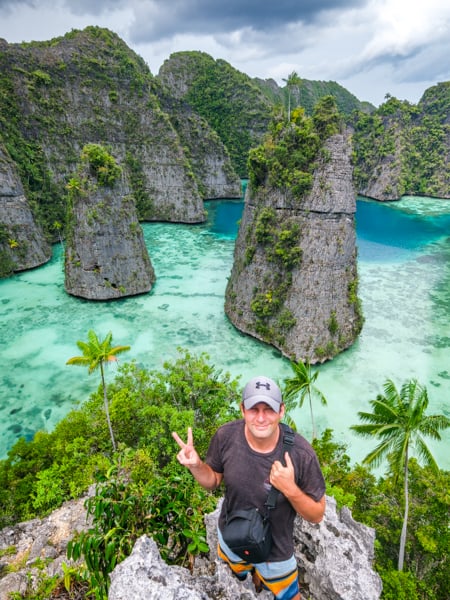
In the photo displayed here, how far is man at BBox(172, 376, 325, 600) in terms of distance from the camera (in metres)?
3.67

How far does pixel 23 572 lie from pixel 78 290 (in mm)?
27651

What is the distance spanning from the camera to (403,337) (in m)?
28.0

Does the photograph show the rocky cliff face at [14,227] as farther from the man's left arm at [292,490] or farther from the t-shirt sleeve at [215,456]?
the man's left arm at [292,490]

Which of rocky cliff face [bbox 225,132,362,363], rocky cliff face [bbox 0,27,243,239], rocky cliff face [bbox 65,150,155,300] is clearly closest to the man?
rocky cliff face [bbox 225,132,362,363]

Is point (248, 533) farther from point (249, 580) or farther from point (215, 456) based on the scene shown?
point (249, 580)

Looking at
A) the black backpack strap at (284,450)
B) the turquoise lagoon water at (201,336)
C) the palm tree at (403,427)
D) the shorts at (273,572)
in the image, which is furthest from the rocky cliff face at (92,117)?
the black backpack strap at (284,450)

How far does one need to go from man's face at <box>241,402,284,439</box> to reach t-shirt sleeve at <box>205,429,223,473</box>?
56 cm

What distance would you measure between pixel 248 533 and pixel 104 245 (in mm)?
30992

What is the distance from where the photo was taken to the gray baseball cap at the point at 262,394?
12.6 ft

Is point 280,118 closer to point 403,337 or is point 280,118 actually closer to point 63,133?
point 403,337

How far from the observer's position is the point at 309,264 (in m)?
23.5

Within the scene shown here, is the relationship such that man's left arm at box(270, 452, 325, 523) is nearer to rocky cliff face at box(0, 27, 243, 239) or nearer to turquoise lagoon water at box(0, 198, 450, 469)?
turquoise lagoon water at box(0, 198, 450, 469)

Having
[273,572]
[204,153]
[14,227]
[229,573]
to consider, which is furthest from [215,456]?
[204,153]

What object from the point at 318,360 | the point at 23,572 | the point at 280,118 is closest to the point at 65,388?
the point at 23,572
